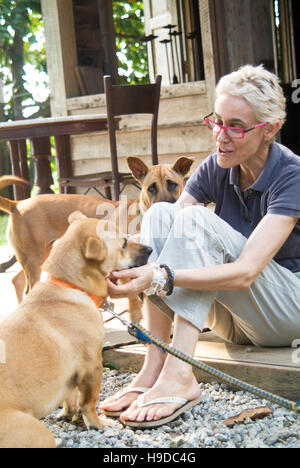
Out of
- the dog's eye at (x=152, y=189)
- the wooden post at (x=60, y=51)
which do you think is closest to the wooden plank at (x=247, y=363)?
the dog's eye at (x=152, y=189)

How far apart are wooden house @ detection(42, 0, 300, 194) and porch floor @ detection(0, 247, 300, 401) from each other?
365 cm

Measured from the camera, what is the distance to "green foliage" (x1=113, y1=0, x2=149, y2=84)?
43.0ft

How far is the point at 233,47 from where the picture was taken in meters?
6.15

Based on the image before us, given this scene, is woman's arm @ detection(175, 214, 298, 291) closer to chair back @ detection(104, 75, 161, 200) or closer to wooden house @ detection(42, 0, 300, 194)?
chair back @ detection(104, 75, 161, 200)

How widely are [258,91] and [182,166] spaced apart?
2.52 meters

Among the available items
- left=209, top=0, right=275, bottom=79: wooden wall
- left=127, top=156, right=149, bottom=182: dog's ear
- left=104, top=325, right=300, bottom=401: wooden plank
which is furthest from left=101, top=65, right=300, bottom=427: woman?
left=209, top=0, right=275, bottom=79: wooden wall

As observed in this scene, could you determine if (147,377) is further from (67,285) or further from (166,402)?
(67,285)

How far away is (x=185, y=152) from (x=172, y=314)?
434 cm

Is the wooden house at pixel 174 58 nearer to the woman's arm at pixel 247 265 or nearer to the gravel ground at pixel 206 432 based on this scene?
the woman's arm at pixel 247 265

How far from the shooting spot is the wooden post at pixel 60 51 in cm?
732

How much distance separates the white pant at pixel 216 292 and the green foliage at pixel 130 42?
36.4 feet

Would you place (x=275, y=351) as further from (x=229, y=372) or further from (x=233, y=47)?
(x=233, y=47)

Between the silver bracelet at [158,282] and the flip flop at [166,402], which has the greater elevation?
the silver bracelet at [158,282]
